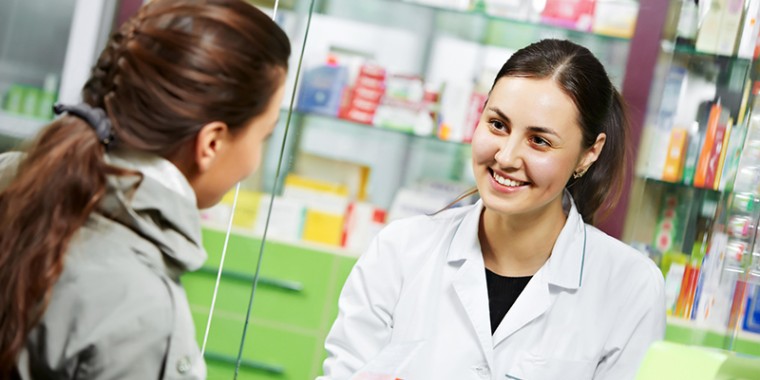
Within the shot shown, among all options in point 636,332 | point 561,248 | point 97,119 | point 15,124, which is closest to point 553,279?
point 561,248

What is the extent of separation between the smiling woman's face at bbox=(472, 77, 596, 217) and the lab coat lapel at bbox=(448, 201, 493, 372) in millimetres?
A: 143

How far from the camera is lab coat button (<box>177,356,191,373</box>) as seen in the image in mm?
1011

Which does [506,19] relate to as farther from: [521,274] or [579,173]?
[521,274]

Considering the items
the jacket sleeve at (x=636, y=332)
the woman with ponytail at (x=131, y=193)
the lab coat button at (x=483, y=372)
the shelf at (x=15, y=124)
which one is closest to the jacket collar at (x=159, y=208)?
the woman with ponytail at (x=131, y=193)

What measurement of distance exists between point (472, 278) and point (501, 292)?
0.21 feet

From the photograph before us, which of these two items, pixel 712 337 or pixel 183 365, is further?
pixel 712 337

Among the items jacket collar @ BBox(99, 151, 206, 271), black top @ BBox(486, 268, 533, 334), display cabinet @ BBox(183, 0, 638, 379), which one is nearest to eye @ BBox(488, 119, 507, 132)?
black top @ BBox(486, 268, 533, 334)

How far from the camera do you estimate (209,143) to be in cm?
113

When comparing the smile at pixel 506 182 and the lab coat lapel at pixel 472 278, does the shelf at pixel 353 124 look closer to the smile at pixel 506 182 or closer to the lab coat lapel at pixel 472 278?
the lab coat lapel at pixel 472 278

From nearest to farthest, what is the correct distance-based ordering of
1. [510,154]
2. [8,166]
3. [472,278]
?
[8,166], [510,154], [472,278]

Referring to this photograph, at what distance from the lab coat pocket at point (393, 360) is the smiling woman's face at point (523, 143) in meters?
0.31

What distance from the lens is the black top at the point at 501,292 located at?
6.18ft

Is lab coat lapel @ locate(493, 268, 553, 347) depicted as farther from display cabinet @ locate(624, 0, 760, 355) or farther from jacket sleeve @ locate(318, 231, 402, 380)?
display cabinet @ locate(624, 0, 760, 355)

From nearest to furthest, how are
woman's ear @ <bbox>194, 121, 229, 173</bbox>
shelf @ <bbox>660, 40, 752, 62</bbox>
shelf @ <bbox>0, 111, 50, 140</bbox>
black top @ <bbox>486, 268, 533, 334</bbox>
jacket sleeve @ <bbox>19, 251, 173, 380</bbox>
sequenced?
1. jacket sleeve @ <bbox>19, 251, 173, 380</bbox>
2. woman's ear @ <bbox>194, 121, 229, 173</bbox>
3. black top @ <bbox>486, 268, 533, 334</bbox>
4. shelf @ <bbox>660, 40, 752, 62</bbox>
5. shelf @ <bbox>0, 111, 50, 140</bbox>
